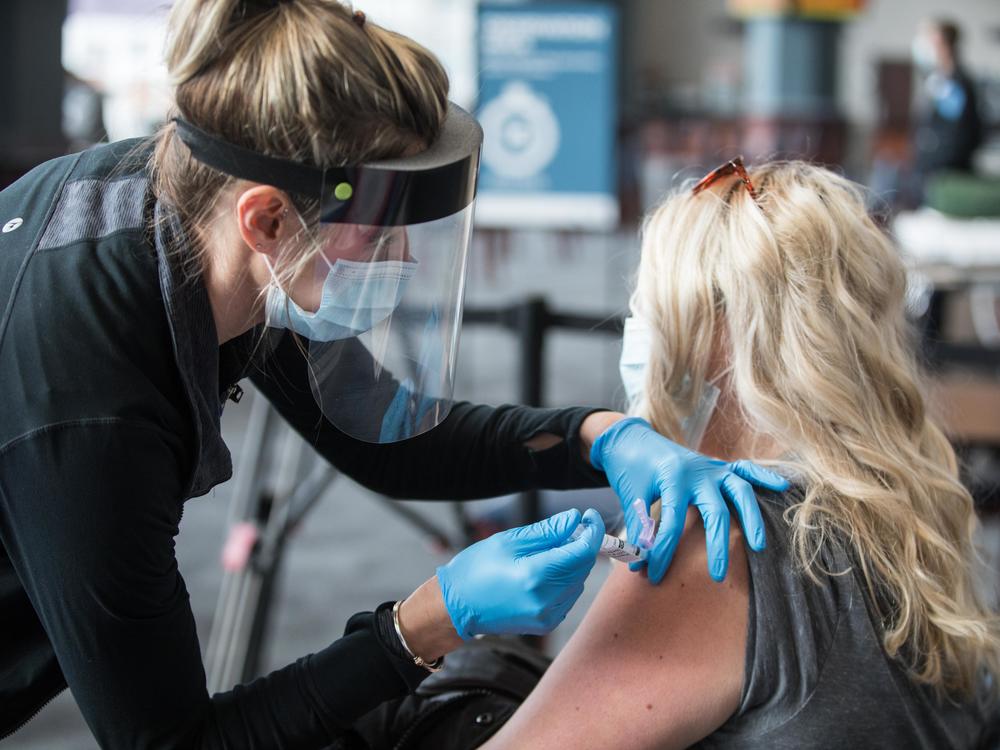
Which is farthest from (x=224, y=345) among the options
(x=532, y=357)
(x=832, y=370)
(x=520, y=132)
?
(x=520, y=132)

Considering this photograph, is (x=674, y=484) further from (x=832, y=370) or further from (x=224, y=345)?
(x=224, y=345)

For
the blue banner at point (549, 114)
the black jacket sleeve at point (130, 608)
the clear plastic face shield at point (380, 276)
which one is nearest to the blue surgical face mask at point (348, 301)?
the clear plastic face shield at point (380, 276)

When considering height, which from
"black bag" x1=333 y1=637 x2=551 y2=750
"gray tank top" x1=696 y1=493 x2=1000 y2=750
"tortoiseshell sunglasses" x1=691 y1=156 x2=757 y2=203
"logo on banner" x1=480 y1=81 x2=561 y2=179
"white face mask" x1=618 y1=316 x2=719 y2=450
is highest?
"logo on banner" x1=480 y1=81 x2=561 y2=179

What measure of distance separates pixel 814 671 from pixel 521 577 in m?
0.30

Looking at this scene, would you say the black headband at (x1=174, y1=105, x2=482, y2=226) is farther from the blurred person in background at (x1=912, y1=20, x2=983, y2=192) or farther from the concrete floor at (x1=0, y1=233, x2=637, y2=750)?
the blurred person in background at (x1=912, y1=20, x2=983, y2=192)

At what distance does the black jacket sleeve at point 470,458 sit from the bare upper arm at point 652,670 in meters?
0.36

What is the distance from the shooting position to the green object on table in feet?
16.6

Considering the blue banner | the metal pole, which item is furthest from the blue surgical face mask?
the blue banner

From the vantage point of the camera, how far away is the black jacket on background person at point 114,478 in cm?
93

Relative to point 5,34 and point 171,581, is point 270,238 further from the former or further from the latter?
point 5,34

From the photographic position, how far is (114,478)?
93 cm

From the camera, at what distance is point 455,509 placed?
8.59 ft

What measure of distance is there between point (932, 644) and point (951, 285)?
4109 mm

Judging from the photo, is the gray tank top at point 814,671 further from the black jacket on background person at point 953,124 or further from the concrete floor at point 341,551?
the black jacket on background person at point 953,124
